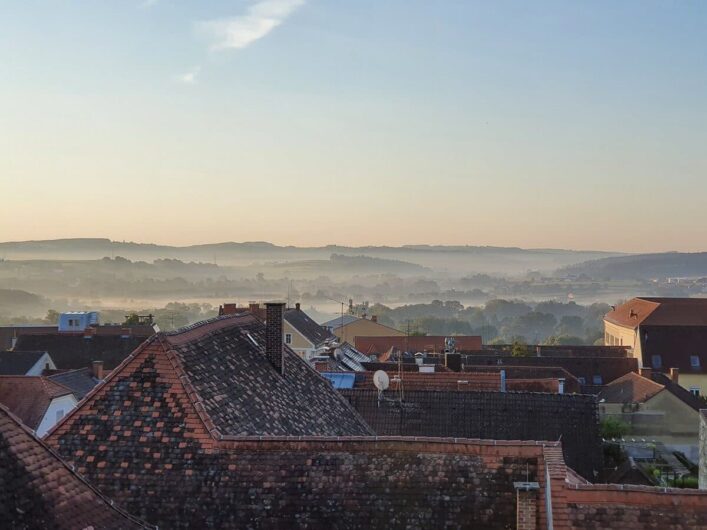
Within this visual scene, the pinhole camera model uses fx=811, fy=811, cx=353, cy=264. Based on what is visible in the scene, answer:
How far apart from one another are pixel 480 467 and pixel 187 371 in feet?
20.6

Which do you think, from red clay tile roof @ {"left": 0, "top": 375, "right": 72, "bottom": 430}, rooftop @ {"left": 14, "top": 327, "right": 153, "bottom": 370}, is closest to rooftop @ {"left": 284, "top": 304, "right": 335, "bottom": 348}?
rooftop @ {"left": 14, "top": 327, "right": 153, "bottom": 370}

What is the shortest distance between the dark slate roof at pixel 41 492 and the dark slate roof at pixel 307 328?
51965 mm

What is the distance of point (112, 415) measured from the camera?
52.8 ft

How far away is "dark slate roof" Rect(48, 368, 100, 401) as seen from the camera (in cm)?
4169

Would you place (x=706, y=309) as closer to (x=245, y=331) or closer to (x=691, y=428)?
(x=691, y=428)

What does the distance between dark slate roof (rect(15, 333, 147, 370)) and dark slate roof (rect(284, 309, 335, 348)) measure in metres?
12.1

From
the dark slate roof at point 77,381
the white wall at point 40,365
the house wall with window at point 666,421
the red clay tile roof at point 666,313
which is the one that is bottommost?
the house wall with window at point 666,421

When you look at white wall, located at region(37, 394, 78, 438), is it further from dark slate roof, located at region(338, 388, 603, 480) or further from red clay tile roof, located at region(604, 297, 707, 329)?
red clay tile roof, located at region(604, 297, 707, 329)

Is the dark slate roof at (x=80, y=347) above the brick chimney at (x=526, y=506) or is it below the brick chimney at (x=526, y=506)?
below

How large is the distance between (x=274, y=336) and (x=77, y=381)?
2674 centimetres

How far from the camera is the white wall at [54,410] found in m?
35.3

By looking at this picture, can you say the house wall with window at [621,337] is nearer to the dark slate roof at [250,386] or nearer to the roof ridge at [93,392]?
the dark slate roof at [250,386]

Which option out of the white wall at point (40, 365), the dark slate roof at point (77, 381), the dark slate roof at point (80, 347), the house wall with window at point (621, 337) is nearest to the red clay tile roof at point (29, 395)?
the dark slate roof at point (77, 381)

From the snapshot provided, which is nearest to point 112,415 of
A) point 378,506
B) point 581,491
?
point 378,506
